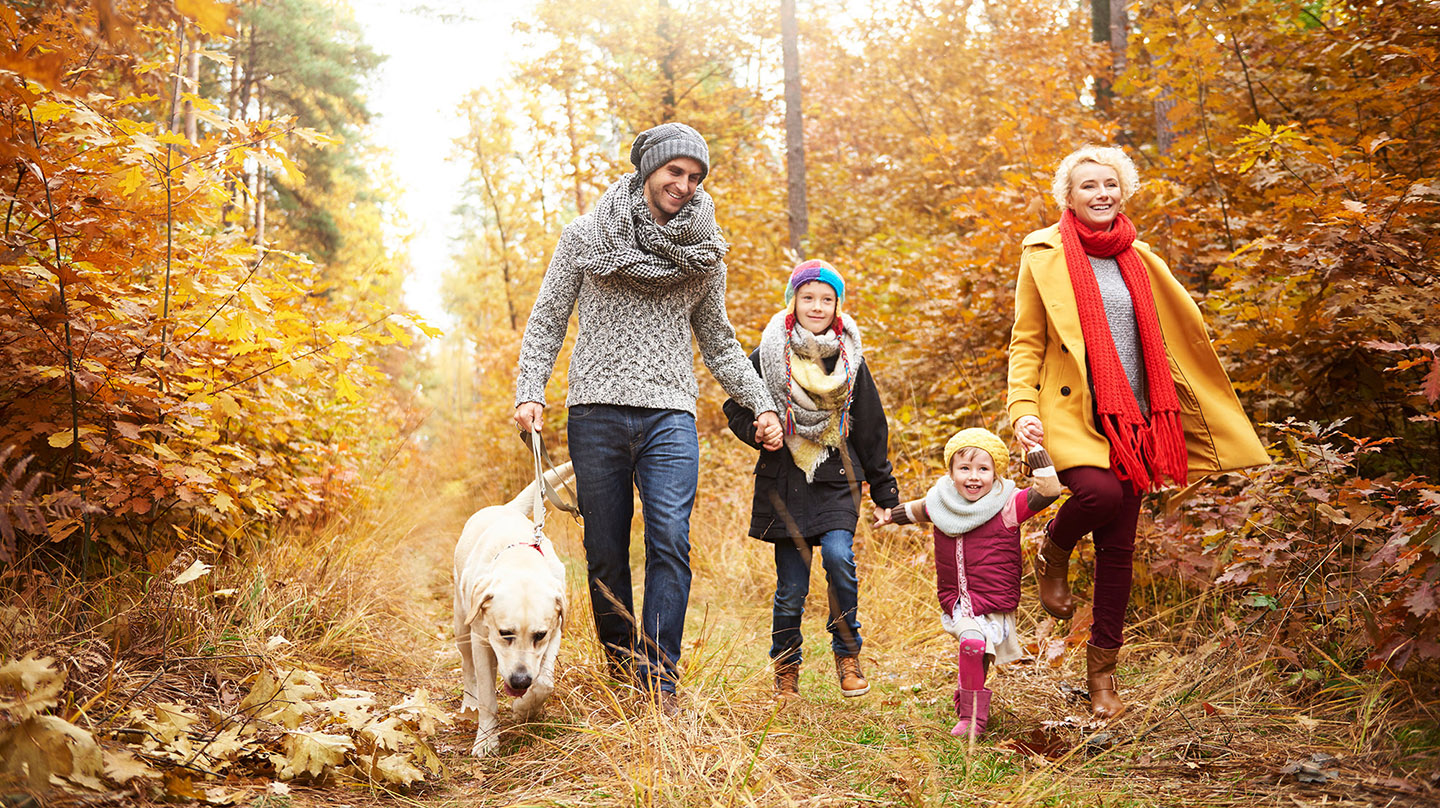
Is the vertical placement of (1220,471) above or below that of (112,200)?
below

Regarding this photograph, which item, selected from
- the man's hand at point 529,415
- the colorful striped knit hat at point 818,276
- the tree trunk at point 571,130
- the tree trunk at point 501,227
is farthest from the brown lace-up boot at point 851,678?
the tree trunk at point 501,227

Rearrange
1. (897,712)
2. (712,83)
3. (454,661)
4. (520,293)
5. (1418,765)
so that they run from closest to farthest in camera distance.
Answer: (1418,765) → (897,712) → (454,661) → (712,83) → (520,293)

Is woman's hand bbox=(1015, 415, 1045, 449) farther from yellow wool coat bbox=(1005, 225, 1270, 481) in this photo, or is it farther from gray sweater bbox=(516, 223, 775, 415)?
gray sweater bbox=(516, 223, 775, 415)

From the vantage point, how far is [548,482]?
387cm

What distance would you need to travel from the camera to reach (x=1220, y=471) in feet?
11.3

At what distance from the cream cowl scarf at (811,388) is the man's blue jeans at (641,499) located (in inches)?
28.2

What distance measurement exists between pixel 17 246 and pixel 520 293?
50.8 ft

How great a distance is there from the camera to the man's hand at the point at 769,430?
13.0 ft

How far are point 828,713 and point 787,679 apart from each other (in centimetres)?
23

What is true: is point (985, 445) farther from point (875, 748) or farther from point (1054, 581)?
point (875, 748)

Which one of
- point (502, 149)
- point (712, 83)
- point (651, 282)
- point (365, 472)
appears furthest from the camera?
point (502, 149)

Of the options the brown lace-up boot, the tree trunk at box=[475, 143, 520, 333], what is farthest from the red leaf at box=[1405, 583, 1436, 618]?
the tree trunk at box=[475, 143, 520, 333]

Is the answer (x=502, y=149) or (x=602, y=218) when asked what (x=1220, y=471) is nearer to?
(x=602, y=218)

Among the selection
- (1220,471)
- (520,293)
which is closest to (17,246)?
(1220,471)
